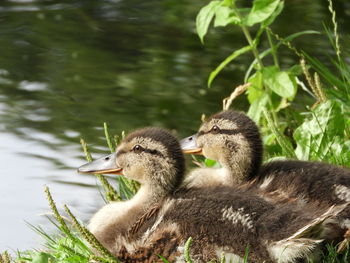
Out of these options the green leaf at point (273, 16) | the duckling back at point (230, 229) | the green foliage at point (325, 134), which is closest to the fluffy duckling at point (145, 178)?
the duckling back at point (230, 229)

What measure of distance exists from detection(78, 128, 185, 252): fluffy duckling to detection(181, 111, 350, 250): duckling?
0.72 ft

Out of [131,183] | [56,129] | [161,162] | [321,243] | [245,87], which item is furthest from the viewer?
[56,129]

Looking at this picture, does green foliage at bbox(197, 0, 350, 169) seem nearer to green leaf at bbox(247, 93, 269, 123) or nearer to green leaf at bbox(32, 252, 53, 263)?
green leaf at bbox(247, 93, 269, 123)

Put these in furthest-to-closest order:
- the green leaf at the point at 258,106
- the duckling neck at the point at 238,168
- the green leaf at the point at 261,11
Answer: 1. the green leaf at the point at 258,106
2. the green leaf at the point at 261,11
3. the duckling neck at the point at 238,168

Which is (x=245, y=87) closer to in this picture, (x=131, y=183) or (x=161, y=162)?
(x=131, y=183)

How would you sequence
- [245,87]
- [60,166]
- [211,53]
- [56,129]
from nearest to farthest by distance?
[245,87]
[60,166]
[56,129]
[211,53]

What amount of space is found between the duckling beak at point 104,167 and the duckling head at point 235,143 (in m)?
0.47

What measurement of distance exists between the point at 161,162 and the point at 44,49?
168 inches

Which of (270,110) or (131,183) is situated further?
(270,110)

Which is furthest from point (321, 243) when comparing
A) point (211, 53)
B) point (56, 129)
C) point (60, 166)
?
point (211, 53)

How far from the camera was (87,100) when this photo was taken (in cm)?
788

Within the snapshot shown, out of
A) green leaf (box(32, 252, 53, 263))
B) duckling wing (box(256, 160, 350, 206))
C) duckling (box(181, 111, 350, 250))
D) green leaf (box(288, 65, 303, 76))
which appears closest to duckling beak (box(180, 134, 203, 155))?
duckling (box(181, 111, 350, 250))

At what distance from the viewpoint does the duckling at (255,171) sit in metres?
4.62

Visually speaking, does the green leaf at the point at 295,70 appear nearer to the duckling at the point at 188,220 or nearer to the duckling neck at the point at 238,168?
the duckling neck at the point at 238,168
